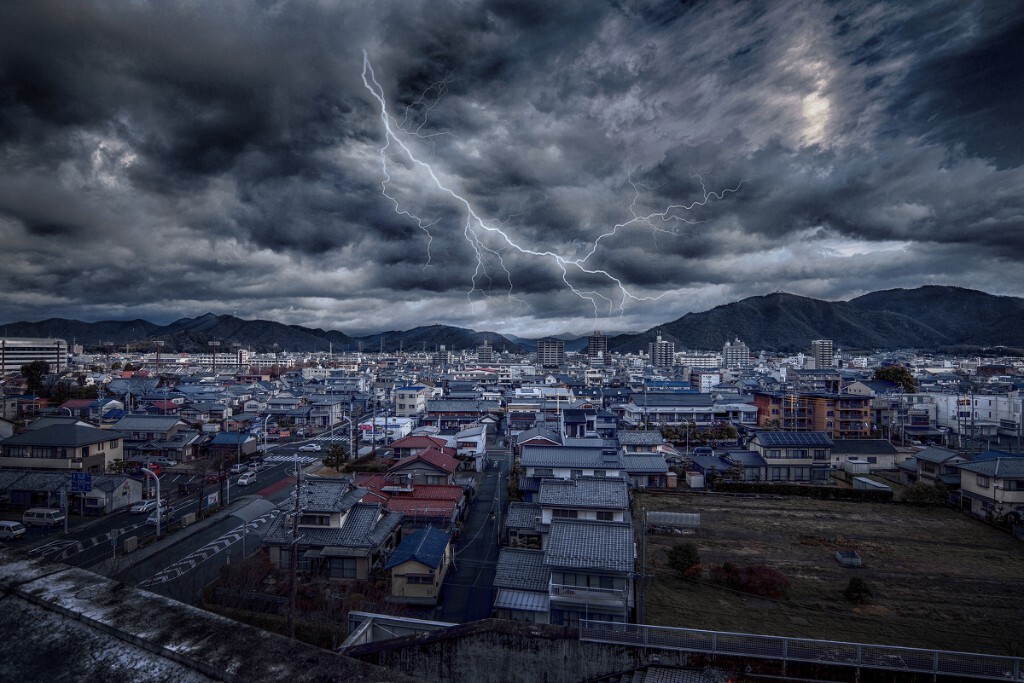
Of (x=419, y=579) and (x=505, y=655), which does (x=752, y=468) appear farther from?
(x=505, y=655)

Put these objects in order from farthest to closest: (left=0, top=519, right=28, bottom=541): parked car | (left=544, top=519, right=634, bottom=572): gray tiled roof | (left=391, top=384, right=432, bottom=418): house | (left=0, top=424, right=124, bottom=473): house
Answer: (left=391, top=384, right=432, bottom=418): house → (left=0, top=424, right=124, bottom=473): house → (left=0, top=519, right=28, bottom=541): parked car → (left=544, top=519, right=634, bottom=572): gray tiled roof

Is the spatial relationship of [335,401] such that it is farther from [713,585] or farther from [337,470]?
[713,585]

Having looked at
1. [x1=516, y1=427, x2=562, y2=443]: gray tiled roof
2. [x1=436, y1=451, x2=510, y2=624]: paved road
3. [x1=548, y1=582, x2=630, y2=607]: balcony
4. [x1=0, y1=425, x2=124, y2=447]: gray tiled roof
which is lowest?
[x1=436, y1=451, x2=510, y2=624]: paved road

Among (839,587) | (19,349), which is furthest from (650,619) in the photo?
(19,349)

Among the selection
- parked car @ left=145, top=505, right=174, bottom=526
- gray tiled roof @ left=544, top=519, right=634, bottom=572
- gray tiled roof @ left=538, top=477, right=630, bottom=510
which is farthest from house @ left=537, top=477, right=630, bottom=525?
parked car @ left=145, top=505, right=174, bottom=526

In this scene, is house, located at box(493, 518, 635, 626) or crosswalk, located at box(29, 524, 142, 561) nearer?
house, located at box(493, 518, 635, 626)

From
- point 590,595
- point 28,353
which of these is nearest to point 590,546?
point 590,595

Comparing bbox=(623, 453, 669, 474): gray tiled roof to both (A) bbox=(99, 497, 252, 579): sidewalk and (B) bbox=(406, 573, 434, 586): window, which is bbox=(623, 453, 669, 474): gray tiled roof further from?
(A) bbox=(99, 497, 252, 579): sidewalk


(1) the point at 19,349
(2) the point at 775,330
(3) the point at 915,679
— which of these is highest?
(2) the point at 775,330
